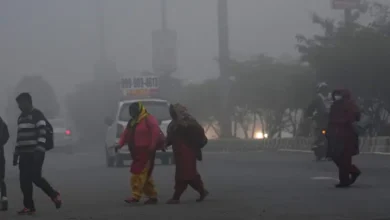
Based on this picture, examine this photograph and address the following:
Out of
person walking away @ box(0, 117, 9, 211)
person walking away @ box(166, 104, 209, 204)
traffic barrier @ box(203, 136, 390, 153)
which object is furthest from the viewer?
traffic barrier @ box(203, 136, 390, 153)

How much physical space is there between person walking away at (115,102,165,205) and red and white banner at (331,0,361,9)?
90.6 ft

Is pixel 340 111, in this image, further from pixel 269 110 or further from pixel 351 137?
pixel 269 110

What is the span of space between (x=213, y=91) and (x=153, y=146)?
59462 millimetres

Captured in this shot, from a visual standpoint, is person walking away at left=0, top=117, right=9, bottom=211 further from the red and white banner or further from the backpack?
the red and white banner

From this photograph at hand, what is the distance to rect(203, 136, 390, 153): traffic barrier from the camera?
27.0 m

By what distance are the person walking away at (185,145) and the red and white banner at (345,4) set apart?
91.0 ft

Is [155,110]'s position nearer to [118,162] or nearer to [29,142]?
[118,162]

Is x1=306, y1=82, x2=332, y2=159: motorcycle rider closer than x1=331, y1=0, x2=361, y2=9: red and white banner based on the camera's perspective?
Yes

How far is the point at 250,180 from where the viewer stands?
55.3 feet

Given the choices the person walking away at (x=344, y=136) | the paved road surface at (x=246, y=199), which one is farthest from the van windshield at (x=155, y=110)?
the person walking away at (x=344, y=136)

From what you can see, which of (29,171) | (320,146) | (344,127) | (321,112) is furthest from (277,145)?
(29,171)

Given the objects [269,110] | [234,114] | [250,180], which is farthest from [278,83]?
[250,180]

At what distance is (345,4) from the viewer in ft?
129

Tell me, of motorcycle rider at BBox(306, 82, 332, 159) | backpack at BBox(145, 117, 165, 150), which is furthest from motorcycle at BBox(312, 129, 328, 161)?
backpack at BBox(145, 117, 165, 150)
